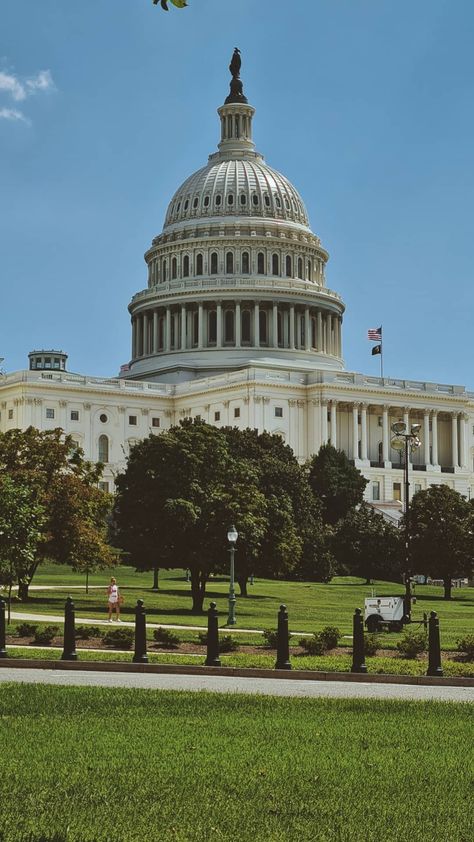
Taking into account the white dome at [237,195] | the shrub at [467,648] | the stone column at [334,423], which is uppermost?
the white dome at [237,195]

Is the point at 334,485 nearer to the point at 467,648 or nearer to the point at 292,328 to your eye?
the point at 292,328

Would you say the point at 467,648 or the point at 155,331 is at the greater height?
the point at 155,331

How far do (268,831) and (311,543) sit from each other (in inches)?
3357

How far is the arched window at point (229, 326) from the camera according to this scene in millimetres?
175875

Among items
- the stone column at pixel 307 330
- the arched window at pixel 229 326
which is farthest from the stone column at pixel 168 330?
the stone column at pixel 307 330

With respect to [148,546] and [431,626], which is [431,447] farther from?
[431,626]

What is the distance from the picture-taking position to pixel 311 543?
96.8 m

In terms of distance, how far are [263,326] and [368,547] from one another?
72781 mm

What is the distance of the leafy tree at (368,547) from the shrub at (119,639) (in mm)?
71346

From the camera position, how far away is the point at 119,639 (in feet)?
113

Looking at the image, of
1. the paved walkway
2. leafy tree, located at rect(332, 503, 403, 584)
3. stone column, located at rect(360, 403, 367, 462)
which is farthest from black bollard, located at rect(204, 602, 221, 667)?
stone column, located at rect(360, 403, 367, 462)

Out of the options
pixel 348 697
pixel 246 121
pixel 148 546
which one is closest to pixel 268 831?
pixel 348 697

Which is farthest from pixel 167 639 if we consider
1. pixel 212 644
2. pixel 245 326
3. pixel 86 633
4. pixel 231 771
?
pixel 245 326

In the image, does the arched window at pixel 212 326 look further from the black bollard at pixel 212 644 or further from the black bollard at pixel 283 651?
the black bollard at pixel 283 651
